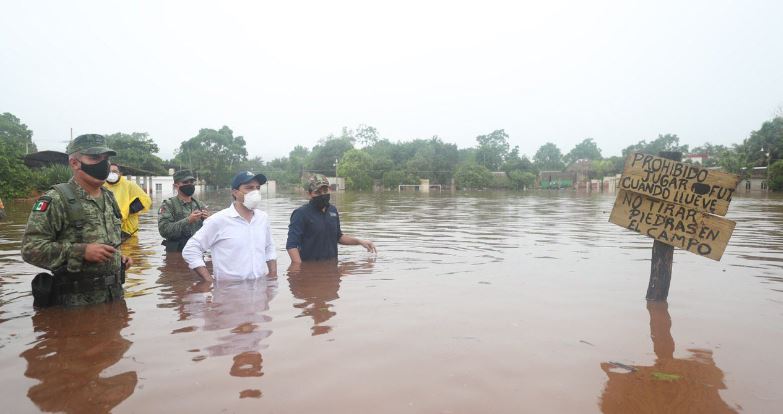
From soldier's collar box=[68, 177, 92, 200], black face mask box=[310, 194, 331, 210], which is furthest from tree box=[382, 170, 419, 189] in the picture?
soldier's collar box=[68, 177, 92, 200]

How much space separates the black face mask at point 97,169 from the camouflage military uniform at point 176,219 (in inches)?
106

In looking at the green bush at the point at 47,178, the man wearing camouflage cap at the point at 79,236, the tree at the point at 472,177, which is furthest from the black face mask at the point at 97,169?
the tree at the point at 472,177

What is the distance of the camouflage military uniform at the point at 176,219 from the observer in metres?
6.48

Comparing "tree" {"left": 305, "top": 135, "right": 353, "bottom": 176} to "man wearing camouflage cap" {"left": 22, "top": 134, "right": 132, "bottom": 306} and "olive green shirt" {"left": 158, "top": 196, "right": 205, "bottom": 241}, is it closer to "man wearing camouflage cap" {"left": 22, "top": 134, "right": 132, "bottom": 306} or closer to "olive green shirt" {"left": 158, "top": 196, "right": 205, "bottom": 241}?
"olive green shirt" {"left": 158, "top": 196, "right": 205, "bottom": 241}

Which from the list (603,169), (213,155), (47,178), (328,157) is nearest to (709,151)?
(603,169)

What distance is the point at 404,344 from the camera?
11.4ft

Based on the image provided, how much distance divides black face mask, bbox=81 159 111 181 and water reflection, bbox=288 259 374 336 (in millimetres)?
1859

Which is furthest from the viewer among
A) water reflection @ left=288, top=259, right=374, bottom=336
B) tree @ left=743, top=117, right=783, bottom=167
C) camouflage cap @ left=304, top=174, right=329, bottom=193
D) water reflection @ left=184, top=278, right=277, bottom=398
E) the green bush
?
tree @ left=743, top=117, right=783, bottom=167

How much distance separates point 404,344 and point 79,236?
2.46 m

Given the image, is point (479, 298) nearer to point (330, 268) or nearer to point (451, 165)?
point (330, 268)

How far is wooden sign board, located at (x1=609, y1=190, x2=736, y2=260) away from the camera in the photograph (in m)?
4.15

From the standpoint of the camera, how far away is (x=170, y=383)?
279cm

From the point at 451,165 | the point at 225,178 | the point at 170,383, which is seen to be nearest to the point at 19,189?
the point at 170,383

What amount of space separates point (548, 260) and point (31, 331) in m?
6.34
